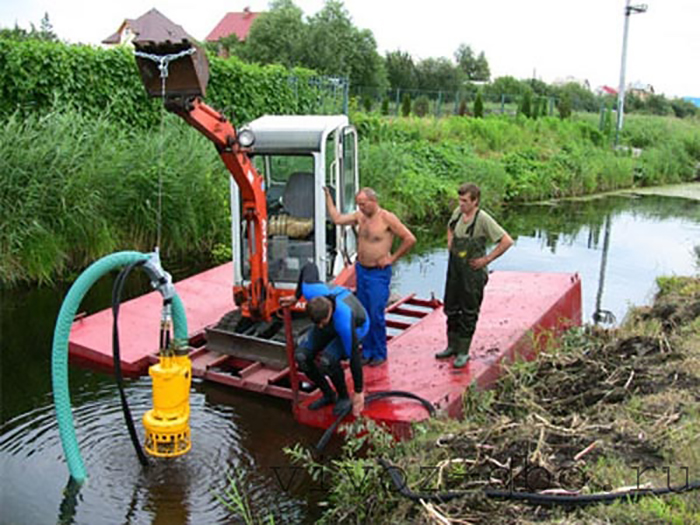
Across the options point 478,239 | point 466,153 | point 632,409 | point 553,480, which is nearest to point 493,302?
point 478,239

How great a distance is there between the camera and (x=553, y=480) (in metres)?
4.44

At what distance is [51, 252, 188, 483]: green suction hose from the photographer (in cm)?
518

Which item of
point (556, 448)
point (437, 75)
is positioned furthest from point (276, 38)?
point (556, 448)

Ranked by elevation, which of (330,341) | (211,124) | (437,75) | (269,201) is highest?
(437,75)

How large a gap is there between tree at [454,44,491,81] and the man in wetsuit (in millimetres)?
56368

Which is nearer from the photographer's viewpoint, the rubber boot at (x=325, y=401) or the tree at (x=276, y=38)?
the rubber boot at (x=325, y=401)

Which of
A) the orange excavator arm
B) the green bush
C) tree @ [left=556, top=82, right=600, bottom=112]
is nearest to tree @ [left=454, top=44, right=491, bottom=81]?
tree @ [left=556, top=82, right=600, bottom=112]

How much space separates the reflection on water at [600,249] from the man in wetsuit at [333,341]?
5.54m

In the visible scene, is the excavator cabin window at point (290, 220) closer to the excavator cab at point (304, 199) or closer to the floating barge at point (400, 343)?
the excavator cab at point (304, 199)

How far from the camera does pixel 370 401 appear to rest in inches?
254

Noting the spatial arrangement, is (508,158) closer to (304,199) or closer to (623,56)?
(623,56)

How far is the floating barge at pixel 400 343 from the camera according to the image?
6602 mm

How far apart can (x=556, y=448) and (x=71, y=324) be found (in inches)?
129

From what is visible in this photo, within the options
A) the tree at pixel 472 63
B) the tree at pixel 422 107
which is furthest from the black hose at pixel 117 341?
the tree at pixel 472 63
